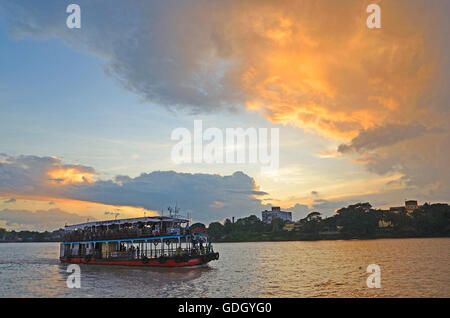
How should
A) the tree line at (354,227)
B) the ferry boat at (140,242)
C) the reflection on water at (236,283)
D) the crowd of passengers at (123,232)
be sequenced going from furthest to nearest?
the tree line at (354,227) < the crowd of passengers at (123,232) < the ferry boat at (140,242) < the reflection on water at (236,283)

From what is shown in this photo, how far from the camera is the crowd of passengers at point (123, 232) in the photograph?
128 ft

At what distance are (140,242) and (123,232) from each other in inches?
92.6

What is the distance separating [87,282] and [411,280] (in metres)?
27.5

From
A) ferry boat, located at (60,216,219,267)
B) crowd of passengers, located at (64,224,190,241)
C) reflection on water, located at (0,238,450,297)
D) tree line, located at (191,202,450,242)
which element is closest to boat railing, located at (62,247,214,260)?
ferry boat, located at (60,216,219,267)

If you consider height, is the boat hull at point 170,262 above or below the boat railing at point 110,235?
below

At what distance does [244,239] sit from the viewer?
487 ft

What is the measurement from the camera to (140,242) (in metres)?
41.2

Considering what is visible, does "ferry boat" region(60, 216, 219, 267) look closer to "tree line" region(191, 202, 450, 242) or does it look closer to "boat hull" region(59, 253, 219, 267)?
"boat hull" region(59, 253, 219, 267)

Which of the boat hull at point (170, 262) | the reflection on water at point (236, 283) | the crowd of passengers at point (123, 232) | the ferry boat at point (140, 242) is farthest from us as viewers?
the crowd of passengers at point (123, 232)

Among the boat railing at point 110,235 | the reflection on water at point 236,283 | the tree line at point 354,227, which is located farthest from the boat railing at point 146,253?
the tree line at point 354,227

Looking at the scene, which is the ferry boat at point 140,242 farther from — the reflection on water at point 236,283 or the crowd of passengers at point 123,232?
the reflection on water at point 236,283
